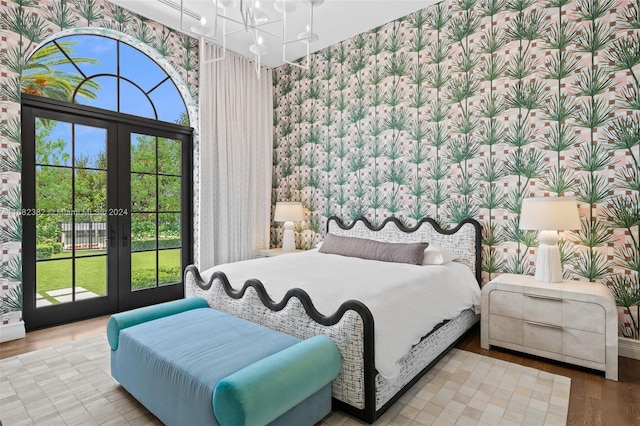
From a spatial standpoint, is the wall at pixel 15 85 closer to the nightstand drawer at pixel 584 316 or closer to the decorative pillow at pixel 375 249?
the decorative pillow at pixel 375 249

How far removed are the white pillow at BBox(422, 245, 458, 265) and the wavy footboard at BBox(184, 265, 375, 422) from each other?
149cm

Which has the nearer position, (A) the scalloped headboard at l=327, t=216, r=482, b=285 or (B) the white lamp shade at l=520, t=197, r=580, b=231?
(B) the white lamp shade at l=520, t=197, r=580, b=231

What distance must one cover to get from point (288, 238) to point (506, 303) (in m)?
2.59

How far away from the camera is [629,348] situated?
101 inches

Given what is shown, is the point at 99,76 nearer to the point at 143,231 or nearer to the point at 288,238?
the point at 143,231

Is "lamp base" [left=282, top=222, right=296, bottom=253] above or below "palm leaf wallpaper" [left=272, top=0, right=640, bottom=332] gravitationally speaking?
below

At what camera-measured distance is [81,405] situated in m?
1.98

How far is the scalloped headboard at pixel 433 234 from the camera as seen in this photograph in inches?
126

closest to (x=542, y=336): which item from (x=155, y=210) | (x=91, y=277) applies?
(x=155, y=210)

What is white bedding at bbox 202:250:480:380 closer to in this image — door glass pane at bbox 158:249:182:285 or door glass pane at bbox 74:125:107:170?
door glass pane at bbox 158:249:182:285

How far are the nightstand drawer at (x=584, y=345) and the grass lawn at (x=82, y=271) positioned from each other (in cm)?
397

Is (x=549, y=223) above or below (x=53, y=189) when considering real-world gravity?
below

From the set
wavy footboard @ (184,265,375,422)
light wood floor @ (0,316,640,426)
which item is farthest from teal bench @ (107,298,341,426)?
light wood floor @ (0,316,640,426)

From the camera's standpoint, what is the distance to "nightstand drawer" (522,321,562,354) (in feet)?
8.04
